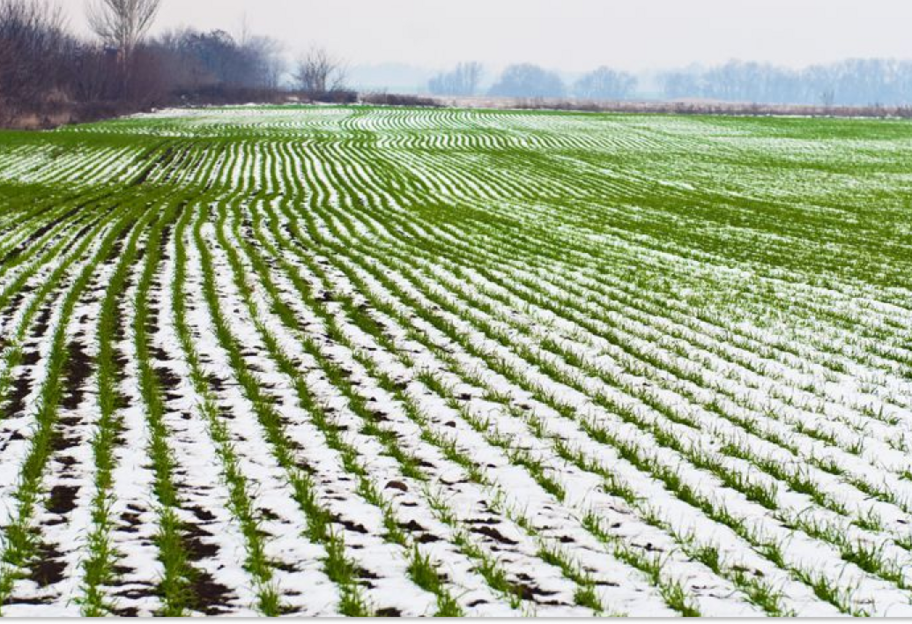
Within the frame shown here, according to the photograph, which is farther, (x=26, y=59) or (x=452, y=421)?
(x=26, y=59)

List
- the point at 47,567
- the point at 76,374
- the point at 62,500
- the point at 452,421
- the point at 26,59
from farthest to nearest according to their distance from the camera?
the point at 26,59
the point at 76,374
the point at 452,421
the point at 62,500
the point at 47,567

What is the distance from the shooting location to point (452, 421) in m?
7.64

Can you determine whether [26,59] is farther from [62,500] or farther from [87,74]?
[62,500]

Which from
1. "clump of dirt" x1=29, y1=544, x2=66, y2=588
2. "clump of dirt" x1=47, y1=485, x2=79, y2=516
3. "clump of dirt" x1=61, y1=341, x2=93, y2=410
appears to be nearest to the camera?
"clump of dirt" x1=29, y1=544, x2=66, y2=588

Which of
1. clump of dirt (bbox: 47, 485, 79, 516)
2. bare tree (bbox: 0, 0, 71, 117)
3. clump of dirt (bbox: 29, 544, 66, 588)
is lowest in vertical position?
clump of dirt (bbox: 29, 544, 66, 588)

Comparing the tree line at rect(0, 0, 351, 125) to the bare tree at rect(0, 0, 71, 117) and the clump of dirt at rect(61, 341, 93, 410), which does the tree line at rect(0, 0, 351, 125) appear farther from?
the clump of dirt at rect(61, 341, 93, 410)

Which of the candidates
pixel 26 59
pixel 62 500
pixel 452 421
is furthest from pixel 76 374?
pixel 26 59

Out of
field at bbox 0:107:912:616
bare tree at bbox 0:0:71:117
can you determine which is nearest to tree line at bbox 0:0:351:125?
bare tree at bbox 0:0:71:117

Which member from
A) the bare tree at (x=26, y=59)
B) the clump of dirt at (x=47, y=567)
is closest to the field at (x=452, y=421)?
the clump of dirt at (x=47, y=567)

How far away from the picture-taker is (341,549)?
5293 mm

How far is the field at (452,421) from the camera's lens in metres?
4.96

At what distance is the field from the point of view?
4965mm

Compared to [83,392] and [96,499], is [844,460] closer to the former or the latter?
[96,499]

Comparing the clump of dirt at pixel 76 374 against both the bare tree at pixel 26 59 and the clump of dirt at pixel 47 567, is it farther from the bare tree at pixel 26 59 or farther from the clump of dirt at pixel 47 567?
the bare tree at pixel 26 59
